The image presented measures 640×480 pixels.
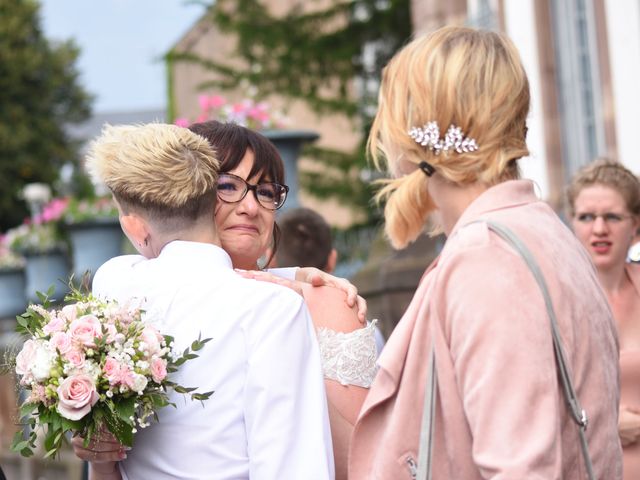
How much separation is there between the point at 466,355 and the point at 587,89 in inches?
462

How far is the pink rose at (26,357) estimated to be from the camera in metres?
3.42

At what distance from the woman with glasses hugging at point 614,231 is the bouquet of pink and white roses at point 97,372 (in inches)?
96.5

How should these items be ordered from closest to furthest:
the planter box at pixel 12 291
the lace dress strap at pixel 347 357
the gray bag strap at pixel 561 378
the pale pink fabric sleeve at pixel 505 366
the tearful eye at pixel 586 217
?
1. the pale pink fabric sleeve at pixel 505 366
2. the gray bag strap at pixel 561 378
3. the lace dress strap at pixel 347 357
4. the tearful eye at pixel 586 217
5. the planter box at pixel 12 291

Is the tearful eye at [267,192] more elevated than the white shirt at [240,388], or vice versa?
the tearful eye at [267,192]

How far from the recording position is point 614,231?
18.9 ft

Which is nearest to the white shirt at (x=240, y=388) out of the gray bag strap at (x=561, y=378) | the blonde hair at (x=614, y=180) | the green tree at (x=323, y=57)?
the gray bag strap at (x=561, y=378)

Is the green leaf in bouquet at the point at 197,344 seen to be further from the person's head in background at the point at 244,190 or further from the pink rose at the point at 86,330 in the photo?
the person's head in background at the point at 244,190

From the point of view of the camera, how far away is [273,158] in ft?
14.1

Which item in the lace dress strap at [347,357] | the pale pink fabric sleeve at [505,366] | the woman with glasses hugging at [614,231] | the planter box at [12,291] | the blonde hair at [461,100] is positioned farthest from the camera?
the planter box at [12,291]

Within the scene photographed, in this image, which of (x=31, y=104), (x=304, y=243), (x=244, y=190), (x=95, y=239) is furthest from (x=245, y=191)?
(x=31, y=104)

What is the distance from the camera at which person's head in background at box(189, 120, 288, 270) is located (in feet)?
13.6

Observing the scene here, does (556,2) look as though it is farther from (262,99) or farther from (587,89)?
(262,99)

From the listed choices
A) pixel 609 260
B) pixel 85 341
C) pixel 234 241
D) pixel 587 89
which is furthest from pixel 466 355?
pixel 587 89

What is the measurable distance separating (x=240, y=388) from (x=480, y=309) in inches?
33.8
